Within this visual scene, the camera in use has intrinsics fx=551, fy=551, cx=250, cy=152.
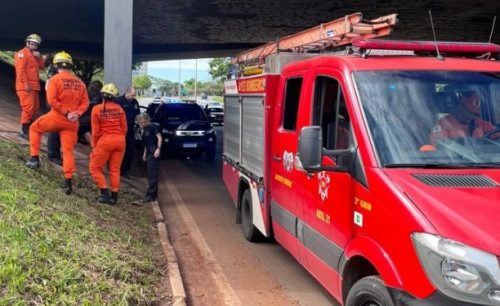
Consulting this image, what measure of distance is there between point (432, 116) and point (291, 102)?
79.5 inches

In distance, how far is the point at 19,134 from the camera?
10.4 metres

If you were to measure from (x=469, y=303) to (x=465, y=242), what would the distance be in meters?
0.31

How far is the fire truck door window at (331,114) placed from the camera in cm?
427

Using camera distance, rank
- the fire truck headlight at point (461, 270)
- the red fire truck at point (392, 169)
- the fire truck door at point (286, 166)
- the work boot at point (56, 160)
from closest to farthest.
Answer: the fire truck headlight at point (461, 270) → the red fire truck at point (392, 169) → the fire truck door at point (286, 166) → the work boot at point (56, 160)

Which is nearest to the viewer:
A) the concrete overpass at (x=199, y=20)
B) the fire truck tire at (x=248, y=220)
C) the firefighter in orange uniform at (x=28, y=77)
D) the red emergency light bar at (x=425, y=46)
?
the red emergency light bar at (x=425, y=46)

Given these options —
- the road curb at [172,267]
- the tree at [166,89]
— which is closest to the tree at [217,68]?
the tree at [166,89]

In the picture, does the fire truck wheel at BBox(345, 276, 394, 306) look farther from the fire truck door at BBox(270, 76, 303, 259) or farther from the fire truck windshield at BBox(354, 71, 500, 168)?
the fire truck door at BBox(270, 76, 303, 259)

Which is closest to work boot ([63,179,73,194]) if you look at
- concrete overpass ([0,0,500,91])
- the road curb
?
the road curb

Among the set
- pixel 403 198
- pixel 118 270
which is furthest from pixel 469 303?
pixel 118 270

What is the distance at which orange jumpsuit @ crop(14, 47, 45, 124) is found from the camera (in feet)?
32.3

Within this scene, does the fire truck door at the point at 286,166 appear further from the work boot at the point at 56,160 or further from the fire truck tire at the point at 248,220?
the work boot at the point at 56,160

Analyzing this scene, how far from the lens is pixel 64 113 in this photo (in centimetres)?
749

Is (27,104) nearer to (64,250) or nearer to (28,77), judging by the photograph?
(28,77)

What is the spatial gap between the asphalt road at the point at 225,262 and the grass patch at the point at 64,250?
50cm
